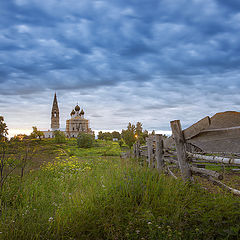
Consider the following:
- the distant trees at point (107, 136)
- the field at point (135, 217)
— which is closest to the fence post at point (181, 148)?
the field at point (135, 217)

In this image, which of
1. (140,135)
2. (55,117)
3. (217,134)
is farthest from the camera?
(55,117)

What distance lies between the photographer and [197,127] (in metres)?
4.29

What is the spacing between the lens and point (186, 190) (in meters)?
4.41

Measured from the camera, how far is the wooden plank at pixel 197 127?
4084mm

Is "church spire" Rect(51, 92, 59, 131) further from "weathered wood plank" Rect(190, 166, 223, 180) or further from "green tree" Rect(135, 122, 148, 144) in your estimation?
"weathered wood plank" Rect(190, 166, 223, 180)

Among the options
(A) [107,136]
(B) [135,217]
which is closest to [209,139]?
(B) [135,217]

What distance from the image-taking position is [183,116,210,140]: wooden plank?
4084mm

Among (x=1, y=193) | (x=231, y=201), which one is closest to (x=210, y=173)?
(x=231, y=201)

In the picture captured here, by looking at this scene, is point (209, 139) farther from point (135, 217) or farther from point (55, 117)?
point (55, 117)

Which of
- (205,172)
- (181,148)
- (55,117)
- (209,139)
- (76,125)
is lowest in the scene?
(205,172)

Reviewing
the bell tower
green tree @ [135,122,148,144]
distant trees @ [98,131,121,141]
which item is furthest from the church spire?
Result: green tree @ [135,122,148,144]

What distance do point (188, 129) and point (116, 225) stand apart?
246 cm

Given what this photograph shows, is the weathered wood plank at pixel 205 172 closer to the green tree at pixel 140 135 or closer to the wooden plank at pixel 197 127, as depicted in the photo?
the wooden plank at pixel 197 127

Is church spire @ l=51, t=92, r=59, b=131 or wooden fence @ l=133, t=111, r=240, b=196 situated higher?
church spire @ l=51, t=92, r=59, b=131
